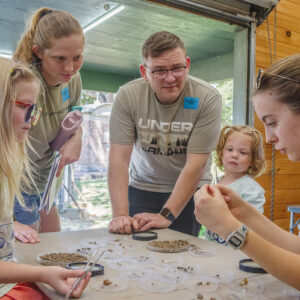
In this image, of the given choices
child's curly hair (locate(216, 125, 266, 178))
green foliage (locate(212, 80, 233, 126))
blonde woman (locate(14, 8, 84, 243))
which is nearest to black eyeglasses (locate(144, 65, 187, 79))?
blonde woman (locate(14, 8, 84, 243))

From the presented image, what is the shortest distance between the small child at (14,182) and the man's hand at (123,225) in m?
0.48

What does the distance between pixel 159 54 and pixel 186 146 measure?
18.5 inches

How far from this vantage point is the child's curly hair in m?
1.96

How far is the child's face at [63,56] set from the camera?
149 cm

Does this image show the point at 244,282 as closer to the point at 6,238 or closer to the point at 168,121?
the point at 6,238

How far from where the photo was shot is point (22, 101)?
43.9 inches

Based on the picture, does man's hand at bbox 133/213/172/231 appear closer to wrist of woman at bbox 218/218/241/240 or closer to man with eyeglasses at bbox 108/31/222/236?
man with eyeglasses at bbox 108/31/222/236

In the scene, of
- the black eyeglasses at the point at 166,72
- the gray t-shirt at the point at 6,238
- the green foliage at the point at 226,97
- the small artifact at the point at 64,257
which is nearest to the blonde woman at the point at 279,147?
the small artifact at the point at 64,257

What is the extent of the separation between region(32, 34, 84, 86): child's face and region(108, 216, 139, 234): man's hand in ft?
2.12

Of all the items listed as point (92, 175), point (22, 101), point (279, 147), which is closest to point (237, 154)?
point (279, 147)

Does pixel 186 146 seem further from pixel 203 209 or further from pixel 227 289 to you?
pixel 227 289

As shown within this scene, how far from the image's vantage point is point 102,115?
16.1 feet

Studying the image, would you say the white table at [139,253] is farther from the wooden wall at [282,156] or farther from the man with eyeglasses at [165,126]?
the wooden wall at [282,156]

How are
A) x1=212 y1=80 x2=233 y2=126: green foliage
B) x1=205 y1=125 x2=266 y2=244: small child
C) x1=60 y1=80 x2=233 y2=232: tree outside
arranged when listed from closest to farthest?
1. x1=205 y1=125 x2=266 y2=244: small child
2. x1=60 y1=80 x2=233 y2=232: tree outside
3. x1=212 y1=80 x2=233 y2=126: green foliage
